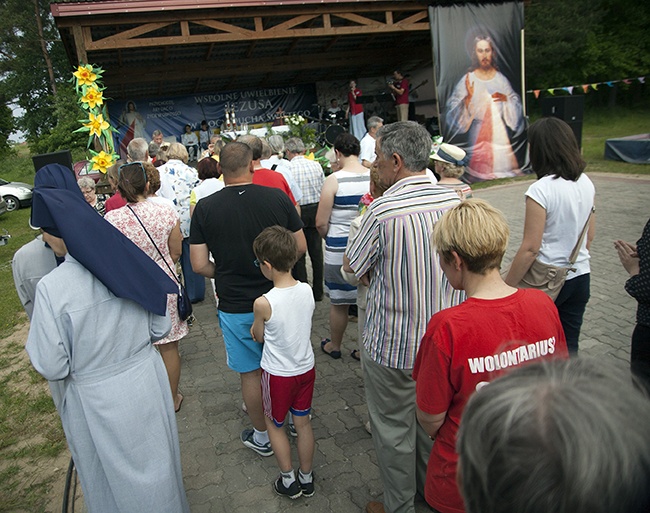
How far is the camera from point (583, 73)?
1064 inches

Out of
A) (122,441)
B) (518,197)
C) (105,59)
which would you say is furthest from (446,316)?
(105,59)

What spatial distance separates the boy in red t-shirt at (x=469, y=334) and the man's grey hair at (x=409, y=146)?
0.63 metres

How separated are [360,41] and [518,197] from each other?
27.3 ft

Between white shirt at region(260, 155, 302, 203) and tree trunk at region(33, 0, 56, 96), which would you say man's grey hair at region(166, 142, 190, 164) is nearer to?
white shirt at region(260, 155, 302, 203)

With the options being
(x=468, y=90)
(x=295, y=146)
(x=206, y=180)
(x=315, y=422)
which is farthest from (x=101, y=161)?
(x=468, y=90)

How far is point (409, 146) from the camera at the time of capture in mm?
2295

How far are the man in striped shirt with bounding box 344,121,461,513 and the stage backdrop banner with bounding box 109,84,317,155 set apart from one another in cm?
1550

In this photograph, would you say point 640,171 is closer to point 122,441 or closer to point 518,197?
point 518,197

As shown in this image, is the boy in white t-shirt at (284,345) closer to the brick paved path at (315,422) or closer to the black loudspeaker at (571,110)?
the brick paved path at (315,422)

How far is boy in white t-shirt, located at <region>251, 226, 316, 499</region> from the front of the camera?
2.57m

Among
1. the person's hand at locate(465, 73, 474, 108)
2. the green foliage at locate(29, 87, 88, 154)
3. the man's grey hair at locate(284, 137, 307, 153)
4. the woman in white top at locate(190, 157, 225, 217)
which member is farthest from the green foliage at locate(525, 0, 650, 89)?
the woman in white top at locate(190, 157, 225, 217)

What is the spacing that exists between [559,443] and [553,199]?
2216 mm

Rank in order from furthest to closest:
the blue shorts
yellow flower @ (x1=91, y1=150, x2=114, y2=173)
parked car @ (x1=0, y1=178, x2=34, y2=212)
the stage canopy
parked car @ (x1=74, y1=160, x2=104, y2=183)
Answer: parked car @ (x1=0, y1=178, x2=34, y2=212) < the stage canopy < parked car @ (x1=74, y1=160, x2=104, y2=183) < yellow flower @ (x1=91, y1=150, x2=114, y2=173) < the blue shorts

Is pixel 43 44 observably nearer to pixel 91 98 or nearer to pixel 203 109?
pixel 203 109
